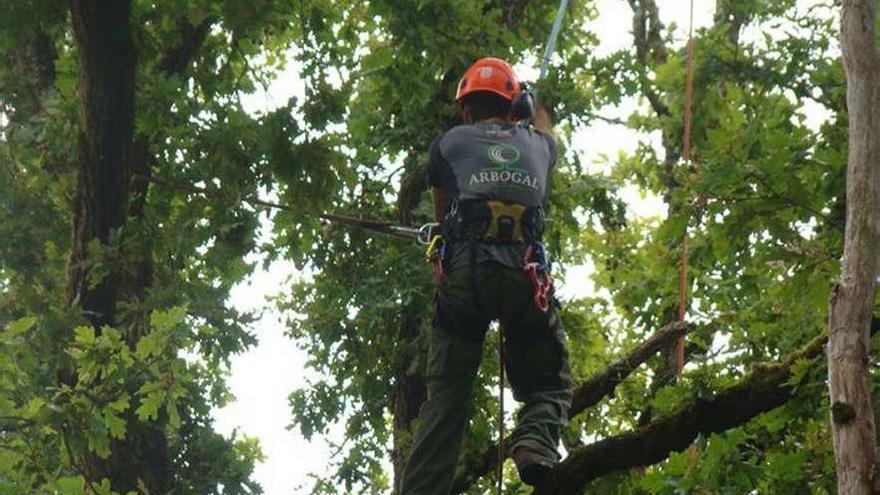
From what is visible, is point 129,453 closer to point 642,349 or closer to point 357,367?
point 357,367

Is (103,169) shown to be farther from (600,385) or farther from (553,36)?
(600,385)

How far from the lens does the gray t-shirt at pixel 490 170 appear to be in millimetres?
6254

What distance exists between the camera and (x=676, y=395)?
5.76m

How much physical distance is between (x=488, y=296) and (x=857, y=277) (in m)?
1.88

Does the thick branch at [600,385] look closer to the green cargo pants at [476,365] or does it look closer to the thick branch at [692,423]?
the green cargo pants at [476,365]

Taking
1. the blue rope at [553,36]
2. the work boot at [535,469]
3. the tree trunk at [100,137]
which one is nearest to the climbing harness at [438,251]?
the work boot at [535,469]

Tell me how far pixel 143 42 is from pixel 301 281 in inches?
175

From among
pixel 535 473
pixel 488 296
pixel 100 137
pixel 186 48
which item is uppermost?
pixel 186 48

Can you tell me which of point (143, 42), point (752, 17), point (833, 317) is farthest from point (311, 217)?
point (833, 317)

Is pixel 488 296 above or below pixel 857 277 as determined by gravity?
above

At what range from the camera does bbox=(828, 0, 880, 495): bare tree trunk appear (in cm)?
447

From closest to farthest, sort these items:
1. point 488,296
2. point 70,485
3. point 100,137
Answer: point 488,296 → point 70,485 → point 100,137

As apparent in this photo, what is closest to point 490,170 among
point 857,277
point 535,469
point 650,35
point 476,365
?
point 476,365

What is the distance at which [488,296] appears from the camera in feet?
20.4
